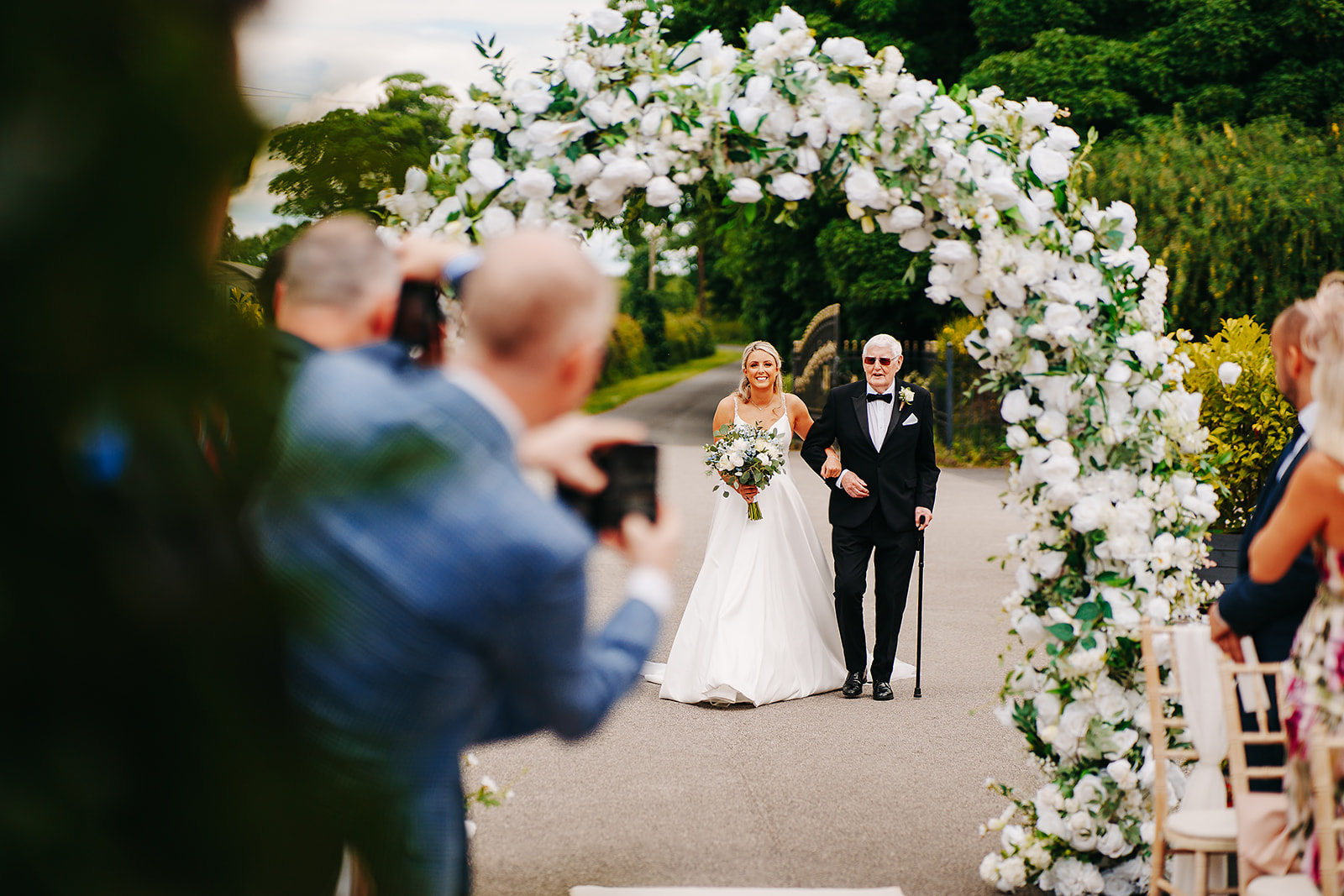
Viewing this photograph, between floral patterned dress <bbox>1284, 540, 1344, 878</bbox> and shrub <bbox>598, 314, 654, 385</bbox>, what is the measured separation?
28951 mm

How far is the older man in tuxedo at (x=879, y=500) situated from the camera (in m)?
6.50

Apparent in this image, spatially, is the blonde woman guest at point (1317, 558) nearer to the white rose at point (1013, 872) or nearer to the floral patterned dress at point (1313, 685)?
the floral patterned dress at point (1313, 685)

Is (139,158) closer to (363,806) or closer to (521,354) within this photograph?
(363,806)

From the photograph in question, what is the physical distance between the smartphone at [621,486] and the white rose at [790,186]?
6.62 ft

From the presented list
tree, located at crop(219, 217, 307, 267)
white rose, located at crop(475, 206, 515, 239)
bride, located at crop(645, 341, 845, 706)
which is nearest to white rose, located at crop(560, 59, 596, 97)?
→ white rose, located at crop(475, 206, 515, 239)

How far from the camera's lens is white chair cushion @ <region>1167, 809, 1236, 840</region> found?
10.6 feet

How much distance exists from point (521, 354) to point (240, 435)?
91 cm

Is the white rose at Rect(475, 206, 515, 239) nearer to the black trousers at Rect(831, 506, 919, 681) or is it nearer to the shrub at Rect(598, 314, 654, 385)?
the black trousers at Rect(831, 506, 919, 681)

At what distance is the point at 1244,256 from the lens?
16844 mm

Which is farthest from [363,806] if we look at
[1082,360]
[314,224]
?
[1082,360]

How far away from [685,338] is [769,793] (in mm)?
46199

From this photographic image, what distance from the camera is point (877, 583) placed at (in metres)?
6.63

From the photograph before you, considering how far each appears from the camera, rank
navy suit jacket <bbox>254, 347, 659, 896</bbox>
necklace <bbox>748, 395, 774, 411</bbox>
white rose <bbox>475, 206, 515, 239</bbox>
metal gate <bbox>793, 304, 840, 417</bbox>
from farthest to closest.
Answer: metal gate <bbox>793, 304, 840, 417</bbox>, necklace <bbox>748, 395, 774, 411</bbox>, white rose <bbox>475, 206, 515, 239</bbox>, navy suit jacket <bbox>254, 347, 659, 896</bbox>

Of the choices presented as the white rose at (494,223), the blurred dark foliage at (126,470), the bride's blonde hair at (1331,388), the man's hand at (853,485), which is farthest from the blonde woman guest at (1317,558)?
the man's hand at (853,485)
